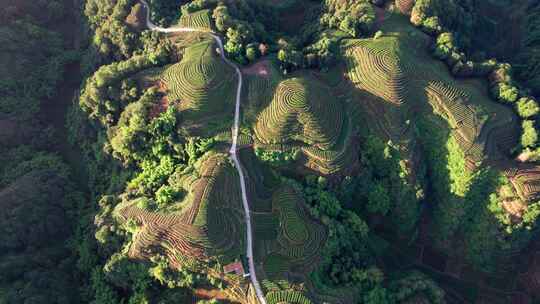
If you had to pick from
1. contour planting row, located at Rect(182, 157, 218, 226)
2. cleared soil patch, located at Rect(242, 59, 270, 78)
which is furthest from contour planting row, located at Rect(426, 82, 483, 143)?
contour planting row, located at Rect(182, 157, 218, 226)

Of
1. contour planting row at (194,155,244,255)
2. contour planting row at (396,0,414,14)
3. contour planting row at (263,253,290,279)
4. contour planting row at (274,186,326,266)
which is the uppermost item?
contour planting row at (396,0,414,14)

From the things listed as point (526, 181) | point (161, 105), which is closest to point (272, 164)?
point (161, 105)

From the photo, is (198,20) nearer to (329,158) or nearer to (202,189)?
(202,189)

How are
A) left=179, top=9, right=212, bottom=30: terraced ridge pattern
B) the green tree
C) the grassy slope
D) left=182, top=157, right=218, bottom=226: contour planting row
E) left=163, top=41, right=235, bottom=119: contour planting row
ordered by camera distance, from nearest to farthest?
left=182, top=157, right=218, bottom=226: contour planting row → the grassy slope → left=163, top=41, right=235, bottom=119: contour planting row → the green tree → left=179, top=9, right=212, bottom=30: terraced ridge pattern

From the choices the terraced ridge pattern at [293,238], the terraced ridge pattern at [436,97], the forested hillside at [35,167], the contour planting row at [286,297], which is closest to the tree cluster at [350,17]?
the terraced ridge pattern at [436,97]

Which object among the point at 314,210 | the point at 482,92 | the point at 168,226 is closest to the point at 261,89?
the point at 314,210

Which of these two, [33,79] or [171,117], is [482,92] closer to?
[171,117]

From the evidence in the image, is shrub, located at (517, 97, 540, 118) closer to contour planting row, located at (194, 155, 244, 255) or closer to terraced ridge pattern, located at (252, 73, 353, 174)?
terraced ridge pattern, located at (252, 73, 353, 174)
